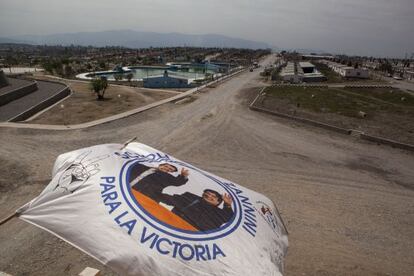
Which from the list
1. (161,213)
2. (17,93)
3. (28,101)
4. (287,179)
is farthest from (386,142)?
(17,93)

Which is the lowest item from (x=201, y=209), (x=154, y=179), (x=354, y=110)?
(x=354, y=110)

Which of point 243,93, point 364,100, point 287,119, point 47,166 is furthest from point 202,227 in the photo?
point 364,100

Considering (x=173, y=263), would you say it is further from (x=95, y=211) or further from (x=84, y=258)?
(x=84, y=258)

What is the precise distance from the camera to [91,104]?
34344 mm

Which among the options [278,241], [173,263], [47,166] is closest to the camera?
[173,263]

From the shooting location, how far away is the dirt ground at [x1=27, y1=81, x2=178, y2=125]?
2761 cm

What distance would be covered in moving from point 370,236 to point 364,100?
37352mm

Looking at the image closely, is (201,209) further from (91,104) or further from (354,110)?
(354,110)

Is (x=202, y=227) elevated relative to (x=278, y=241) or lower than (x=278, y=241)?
elevated

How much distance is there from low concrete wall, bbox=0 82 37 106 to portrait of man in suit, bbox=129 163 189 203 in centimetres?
3225

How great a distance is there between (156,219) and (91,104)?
3251cm

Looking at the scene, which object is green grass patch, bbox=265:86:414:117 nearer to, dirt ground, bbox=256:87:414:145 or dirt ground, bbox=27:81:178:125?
dirt ground, bbox=256:87:414:145

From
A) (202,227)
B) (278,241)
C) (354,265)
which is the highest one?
(202,227)

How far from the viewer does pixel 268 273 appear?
15.2 ft
